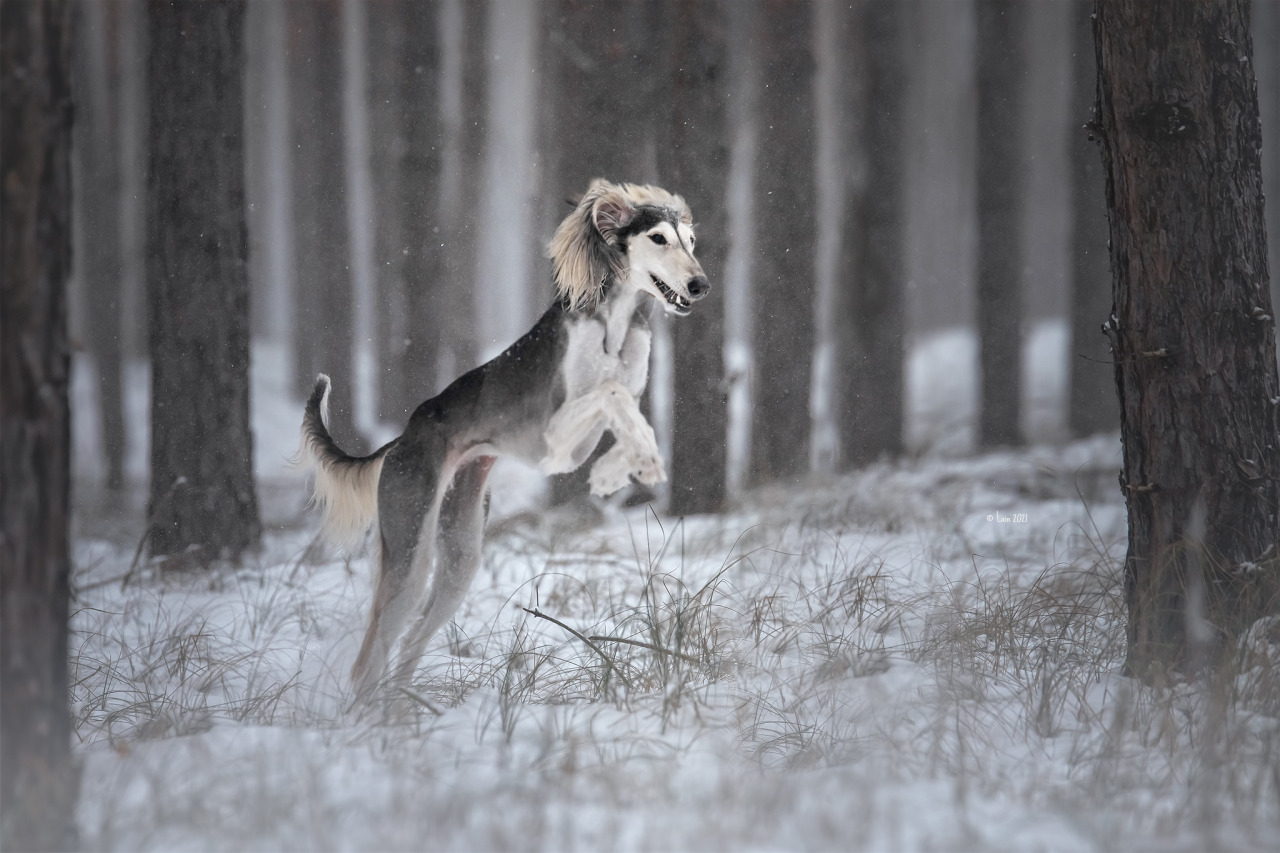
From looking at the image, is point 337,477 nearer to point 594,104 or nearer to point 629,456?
point 629,456

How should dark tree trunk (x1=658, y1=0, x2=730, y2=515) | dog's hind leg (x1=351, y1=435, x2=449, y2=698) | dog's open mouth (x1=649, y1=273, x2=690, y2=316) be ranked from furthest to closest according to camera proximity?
1. dark tree trunk (x1=658, y1=0, x2=730, y2=515)
2. dog's hind leg (x1=351, y1=435, x2=449, y2=698)
3. dog's open mouth (x1=649, y1=273, x2=690, y2=316)

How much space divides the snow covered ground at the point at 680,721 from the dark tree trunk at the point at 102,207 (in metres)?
5.43

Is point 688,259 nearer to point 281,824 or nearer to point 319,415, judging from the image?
point 319,415

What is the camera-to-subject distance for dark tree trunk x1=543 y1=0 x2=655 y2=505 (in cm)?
684

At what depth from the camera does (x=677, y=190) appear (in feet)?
20.6

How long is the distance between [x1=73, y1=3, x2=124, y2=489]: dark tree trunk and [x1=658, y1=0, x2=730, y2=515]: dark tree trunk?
6678 mm

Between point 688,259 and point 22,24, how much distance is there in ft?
6.64

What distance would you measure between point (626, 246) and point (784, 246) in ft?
16.0

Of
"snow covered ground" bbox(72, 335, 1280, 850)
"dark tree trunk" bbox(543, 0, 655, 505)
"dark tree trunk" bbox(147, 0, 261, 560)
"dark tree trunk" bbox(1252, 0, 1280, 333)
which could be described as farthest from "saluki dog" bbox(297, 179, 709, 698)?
"dark tree trunk" bbox(1252, 0, 1280, 333)

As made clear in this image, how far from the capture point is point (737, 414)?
16484mm

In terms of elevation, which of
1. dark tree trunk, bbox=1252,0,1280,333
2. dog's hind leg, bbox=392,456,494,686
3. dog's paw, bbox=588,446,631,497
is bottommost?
dog's hind leg, bbox=392,456,494,686

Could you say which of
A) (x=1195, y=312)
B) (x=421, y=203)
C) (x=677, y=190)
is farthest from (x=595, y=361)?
(x=421, y=203)

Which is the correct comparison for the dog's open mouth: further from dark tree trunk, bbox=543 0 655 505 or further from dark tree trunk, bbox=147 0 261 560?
dark tree trunk, bbox=147 0 261 560

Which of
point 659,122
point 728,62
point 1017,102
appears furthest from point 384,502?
point 1017,102
